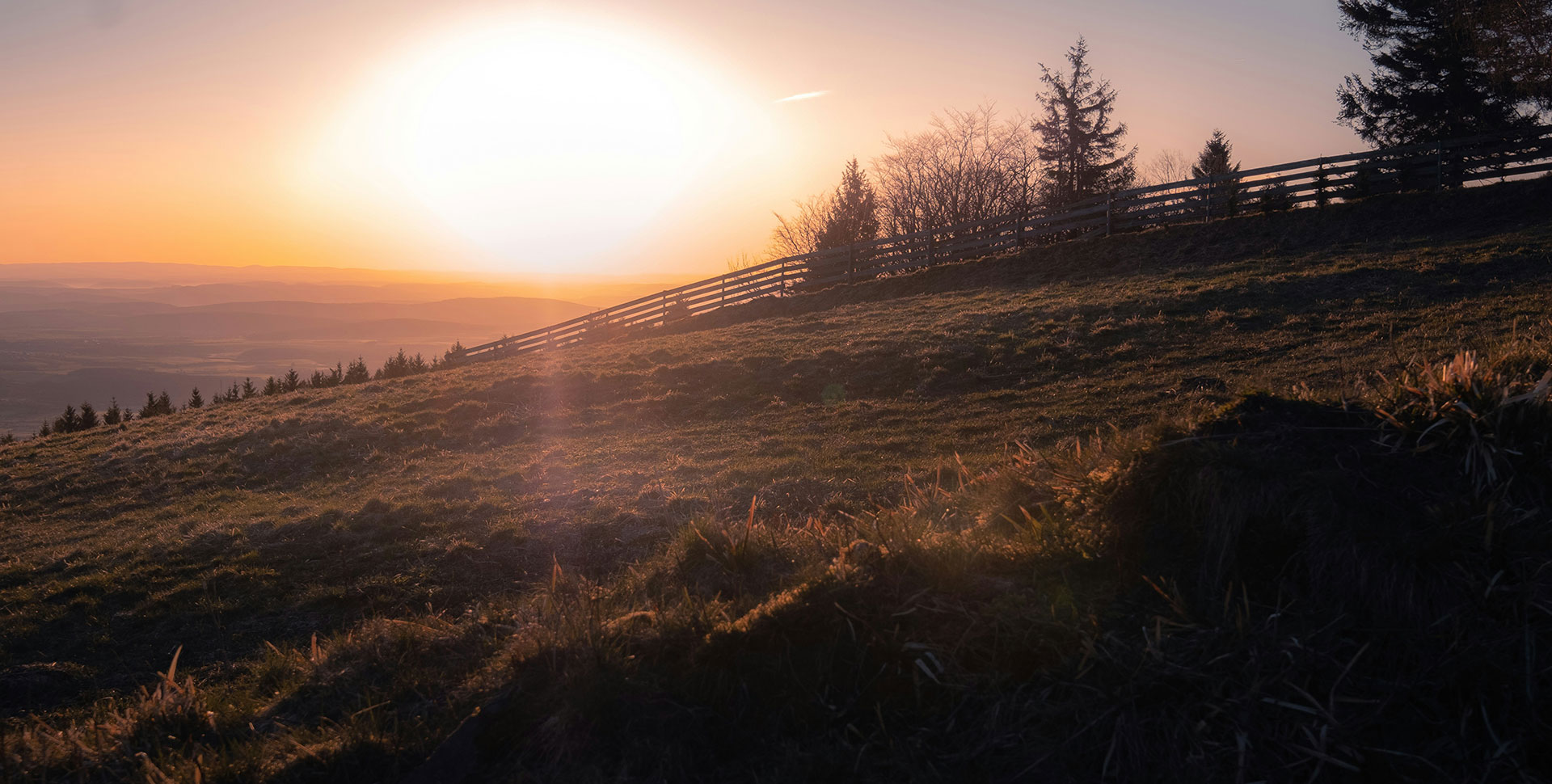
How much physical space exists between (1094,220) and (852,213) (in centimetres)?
2298

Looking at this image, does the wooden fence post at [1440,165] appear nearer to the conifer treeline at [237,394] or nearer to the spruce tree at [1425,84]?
the spruce tree at [1425,84]

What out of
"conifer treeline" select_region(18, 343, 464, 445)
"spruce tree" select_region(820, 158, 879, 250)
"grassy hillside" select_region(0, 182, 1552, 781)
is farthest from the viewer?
"spruce tree" select_region(820, 158, 879, 250)

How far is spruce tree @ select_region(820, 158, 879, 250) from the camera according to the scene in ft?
163

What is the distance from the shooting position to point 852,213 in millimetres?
50688

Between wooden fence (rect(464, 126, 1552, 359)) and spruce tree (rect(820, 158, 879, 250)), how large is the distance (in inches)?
574

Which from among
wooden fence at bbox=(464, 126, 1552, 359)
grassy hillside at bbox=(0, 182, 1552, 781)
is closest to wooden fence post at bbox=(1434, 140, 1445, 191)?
wooden fence at bbox=(464, 126, 1552, 359)

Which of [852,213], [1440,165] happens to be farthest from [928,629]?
[852,213]

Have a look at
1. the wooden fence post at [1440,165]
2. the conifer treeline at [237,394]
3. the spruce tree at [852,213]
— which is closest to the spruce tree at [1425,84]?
the wooden fence post at [1440,165]

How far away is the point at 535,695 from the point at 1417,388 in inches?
159

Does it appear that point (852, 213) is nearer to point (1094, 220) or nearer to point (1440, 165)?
point (1094, 220)

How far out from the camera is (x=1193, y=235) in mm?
24922

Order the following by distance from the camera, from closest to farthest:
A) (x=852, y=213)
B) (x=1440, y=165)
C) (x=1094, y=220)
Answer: (x=1440, y=165) < (x=1094, y=220) < (x=852, y=213)

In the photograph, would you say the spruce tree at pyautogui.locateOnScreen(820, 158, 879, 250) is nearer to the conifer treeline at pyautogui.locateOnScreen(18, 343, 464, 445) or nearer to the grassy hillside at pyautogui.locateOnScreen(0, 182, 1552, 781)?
the conifer treeline at pyautogui.locateOnScreen(18, 343, 464, 445)

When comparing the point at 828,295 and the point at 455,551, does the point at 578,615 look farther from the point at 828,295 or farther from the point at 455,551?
the point at 828,295
